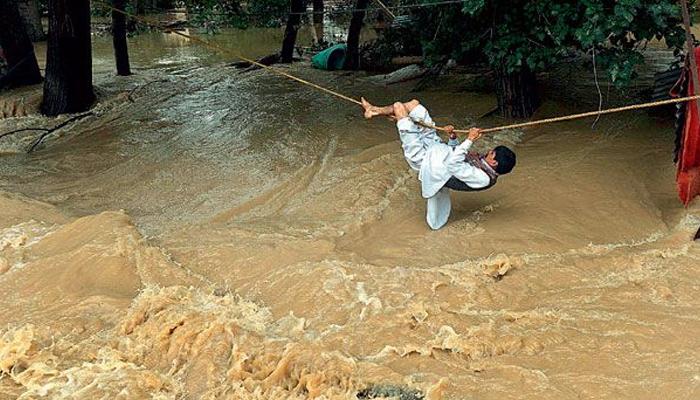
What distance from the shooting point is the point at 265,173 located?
712 cm

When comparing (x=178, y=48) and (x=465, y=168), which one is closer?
(x=465, y=168)

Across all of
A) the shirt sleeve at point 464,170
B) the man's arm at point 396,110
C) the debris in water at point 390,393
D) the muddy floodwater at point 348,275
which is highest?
the man's arm at point 396,110

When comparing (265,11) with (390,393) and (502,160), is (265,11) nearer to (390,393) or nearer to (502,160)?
(502,160)

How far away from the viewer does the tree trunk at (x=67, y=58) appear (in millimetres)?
9812

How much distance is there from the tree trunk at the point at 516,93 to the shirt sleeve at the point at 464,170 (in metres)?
3.82

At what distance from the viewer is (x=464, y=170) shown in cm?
463

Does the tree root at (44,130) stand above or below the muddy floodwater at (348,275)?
above

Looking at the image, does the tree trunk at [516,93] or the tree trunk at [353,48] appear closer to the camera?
the tree trunk at [516,93]

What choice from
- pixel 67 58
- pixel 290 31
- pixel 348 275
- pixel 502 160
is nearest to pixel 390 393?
pixel 348 275

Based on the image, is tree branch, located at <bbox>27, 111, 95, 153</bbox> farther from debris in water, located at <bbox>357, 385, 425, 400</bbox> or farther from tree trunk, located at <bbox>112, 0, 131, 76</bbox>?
debris in water, located at <bbox>357, 385, 425, 400</bbox>

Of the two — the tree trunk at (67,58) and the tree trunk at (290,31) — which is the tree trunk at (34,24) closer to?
the tree trunk at (290,31)

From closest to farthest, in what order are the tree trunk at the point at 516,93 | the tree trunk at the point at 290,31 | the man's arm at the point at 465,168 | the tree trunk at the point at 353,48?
1. the man's arm at the point at 465,168
2. the tree trunk at the point at 516,93
3. the tree trunk at the point at 353,48
4. the tree trunk at the point at 290,31

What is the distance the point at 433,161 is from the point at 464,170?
25cm

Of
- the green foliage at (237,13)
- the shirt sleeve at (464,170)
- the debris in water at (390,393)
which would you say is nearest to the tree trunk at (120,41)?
the green foliage at (237,13)
